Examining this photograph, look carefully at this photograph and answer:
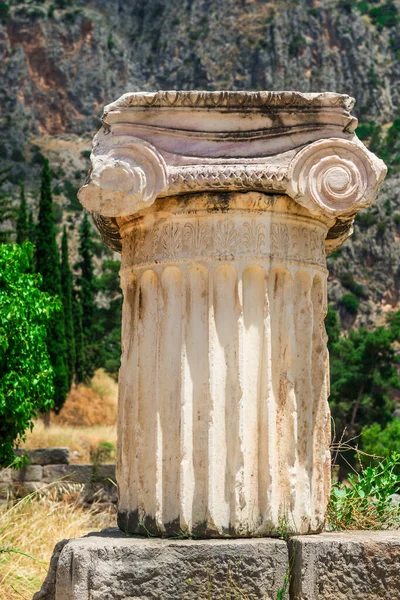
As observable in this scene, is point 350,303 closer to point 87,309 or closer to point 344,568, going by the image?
point 87,309

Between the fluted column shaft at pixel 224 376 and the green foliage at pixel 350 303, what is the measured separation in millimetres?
62602

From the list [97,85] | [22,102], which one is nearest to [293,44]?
[97,85]

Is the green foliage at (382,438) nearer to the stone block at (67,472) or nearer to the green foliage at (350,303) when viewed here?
the stone block at (67,472)

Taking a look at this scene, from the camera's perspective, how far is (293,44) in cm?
8281

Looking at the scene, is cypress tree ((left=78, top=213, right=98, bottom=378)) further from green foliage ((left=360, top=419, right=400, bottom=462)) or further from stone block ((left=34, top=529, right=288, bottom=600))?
stone block ((left=34, top=529, right=288, bottom=600))

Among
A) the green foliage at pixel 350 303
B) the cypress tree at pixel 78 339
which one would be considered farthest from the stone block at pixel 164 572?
the green foliage at pixel 350 303

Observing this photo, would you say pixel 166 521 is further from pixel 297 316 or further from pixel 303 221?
pixel 303 221

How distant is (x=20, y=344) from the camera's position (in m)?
12.2

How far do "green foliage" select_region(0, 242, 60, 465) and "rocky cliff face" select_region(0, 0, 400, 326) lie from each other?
63.0 m

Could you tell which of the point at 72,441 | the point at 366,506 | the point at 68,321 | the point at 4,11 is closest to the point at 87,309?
the point at 68,321

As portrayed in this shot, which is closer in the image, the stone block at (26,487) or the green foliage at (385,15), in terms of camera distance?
the stone block at (26,487)

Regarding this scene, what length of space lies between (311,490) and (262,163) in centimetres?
152

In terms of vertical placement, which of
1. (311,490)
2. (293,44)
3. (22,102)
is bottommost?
(311,490)

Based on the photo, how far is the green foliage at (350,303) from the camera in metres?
66.5
